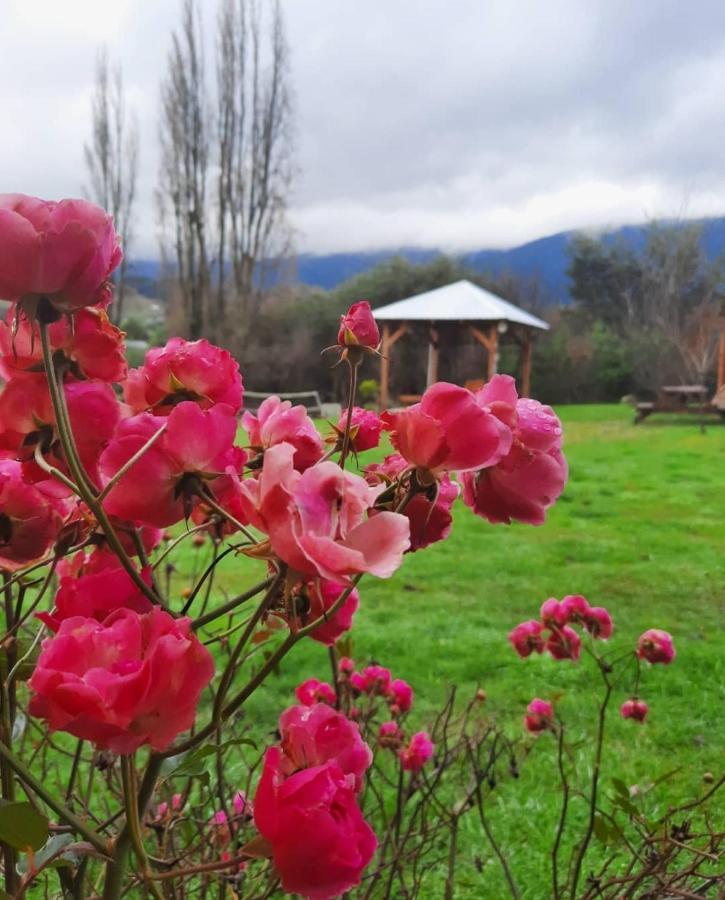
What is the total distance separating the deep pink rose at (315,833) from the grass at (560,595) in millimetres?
853

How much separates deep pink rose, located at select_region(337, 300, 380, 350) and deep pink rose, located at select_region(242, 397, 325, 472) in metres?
0.04

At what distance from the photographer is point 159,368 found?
29 centimetres

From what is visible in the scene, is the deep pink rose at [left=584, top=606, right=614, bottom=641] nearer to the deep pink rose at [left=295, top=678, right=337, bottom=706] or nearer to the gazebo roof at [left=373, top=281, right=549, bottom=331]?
the deep pink rose at [left=295, top=678, right=337, bottom=706]

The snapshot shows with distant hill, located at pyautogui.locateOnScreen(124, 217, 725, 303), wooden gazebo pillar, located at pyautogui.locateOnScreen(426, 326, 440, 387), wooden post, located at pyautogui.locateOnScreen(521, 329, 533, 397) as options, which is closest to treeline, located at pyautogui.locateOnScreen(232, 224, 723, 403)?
distant hill, located at pyautogui.locateOnScreen(124, 217, 725, 303)

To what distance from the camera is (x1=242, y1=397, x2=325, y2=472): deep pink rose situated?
Result: 28 centimetres

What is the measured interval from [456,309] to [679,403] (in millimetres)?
2134

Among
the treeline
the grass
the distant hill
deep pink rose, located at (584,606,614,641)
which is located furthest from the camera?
the distant hill

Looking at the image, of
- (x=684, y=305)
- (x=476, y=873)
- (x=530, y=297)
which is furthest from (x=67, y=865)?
(x=530, y=297)

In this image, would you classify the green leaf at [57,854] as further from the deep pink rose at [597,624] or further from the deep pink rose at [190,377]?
the deep pink rose at [597,624]

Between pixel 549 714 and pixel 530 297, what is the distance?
992 centimetres

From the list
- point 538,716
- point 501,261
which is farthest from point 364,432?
point 501,261

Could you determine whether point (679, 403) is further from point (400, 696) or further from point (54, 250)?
point (54, 250)

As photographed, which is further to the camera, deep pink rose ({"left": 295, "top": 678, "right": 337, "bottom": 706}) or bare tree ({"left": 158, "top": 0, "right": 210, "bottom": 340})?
bare tree ({"left": 158, "top": 0, "right": 210, "bottom": 340})

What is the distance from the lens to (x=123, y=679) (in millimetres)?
193
